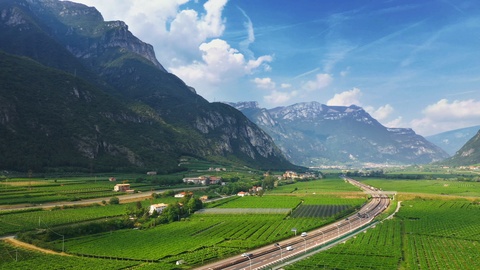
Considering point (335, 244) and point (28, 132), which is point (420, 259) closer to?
point (335, 244)

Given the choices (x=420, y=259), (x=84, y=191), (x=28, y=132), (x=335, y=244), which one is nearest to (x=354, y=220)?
(x=335, y=244)

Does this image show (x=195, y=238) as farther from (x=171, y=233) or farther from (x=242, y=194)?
(x=242, y=194)

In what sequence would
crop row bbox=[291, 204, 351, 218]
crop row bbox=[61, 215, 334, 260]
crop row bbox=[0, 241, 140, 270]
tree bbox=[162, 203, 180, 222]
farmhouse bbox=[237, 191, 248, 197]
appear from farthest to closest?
farmhouse bbox=[237, 191, 248, 197], crop row bbox=[291, 204, 351, 218], tree bbox=[162, 203, 180, 222], crop row bbox=[61, 215, 334, 260], crop row bbox=[0, 241, 140, 270]

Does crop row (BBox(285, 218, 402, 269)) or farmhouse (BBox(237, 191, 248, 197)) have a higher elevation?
farmhouse (BBox(237, 191, 248, 197))

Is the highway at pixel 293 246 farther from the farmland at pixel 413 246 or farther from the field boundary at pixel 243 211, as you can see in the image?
the field boundary at pixel 243 211

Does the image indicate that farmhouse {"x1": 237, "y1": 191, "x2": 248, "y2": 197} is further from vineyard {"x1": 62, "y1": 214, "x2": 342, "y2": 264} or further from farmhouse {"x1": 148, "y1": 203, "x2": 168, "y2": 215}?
farmhouse {"x1": 148, "y1": 203, "x2": 168, "y2": 215}

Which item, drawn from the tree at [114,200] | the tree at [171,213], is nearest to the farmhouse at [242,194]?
the tree at [171,213]

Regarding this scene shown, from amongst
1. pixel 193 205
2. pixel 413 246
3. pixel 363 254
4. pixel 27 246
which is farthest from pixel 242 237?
pixel 27 246

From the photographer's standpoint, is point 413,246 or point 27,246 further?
point 413,246

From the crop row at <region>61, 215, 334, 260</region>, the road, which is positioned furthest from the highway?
the road
